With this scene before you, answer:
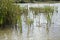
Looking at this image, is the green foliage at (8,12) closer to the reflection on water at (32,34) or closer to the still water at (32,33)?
the still water at (32,33)

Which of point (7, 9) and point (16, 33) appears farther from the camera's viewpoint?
point (7, 9)

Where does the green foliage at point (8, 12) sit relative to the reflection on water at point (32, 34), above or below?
above

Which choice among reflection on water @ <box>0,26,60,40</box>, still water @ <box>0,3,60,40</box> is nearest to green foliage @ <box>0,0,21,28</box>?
still water @ <box>0,3,60,40</box>

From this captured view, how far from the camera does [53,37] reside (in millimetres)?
4695

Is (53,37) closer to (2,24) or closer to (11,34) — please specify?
(11,34)

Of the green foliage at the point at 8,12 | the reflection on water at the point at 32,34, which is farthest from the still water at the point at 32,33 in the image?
the green foliage at the point at 8,12

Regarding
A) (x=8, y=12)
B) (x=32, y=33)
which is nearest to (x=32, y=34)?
(x=32, y=33)

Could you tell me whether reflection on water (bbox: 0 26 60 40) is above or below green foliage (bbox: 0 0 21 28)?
below

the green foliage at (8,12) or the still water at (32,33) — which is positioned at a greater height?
the green foliage at (8,12)

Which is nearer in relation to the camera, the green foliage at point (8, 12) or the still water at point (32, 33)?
the still water at point (32, 33)

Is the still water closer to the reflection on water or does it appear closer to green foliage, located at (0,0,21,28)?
the reflection on water

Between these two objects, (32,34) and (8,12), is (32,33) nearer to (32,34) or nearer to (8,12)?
(32,34)

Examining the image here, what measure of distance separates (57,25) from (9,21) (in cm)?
168

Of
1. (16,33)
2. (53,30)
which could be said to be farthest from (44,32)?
(16,33)
